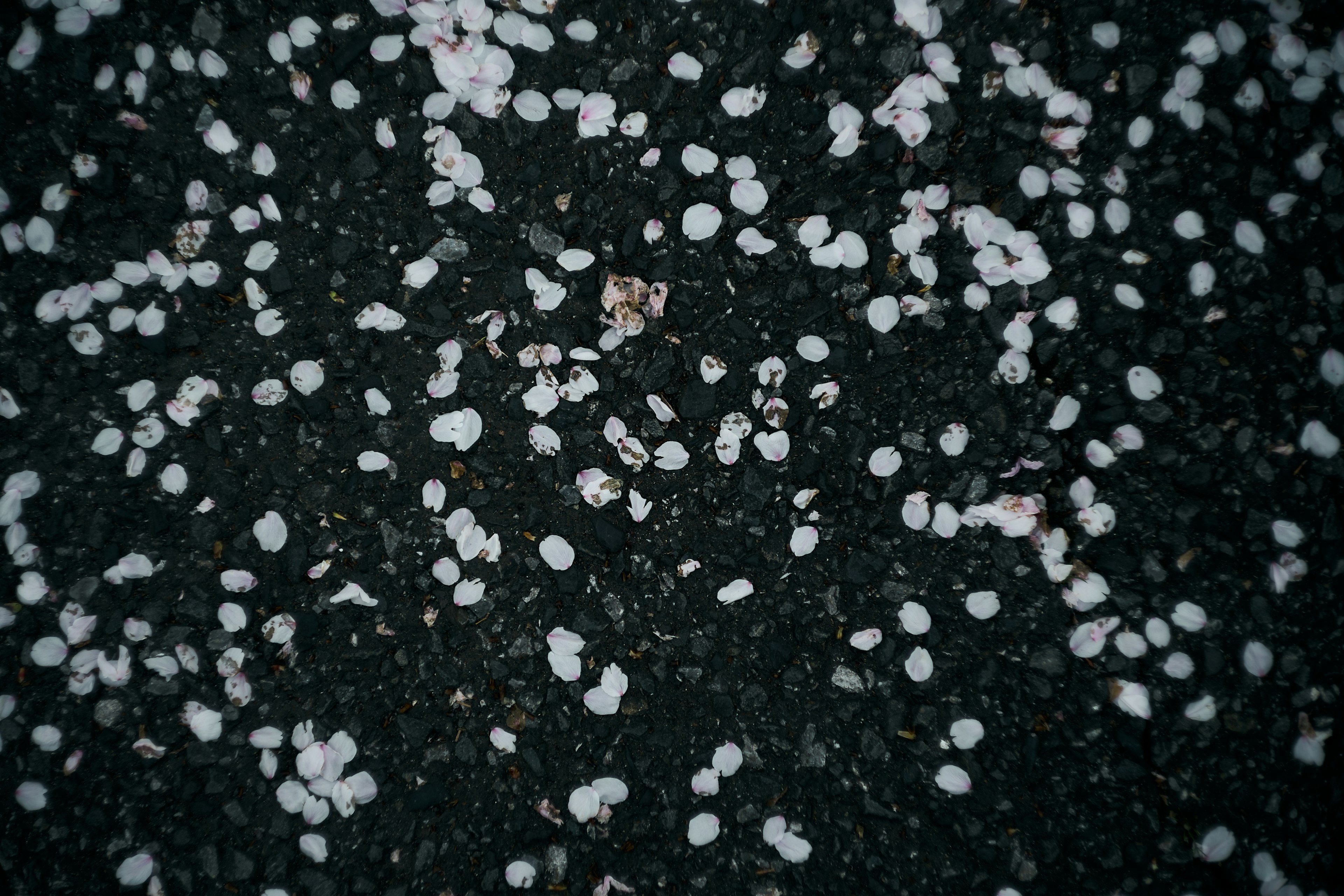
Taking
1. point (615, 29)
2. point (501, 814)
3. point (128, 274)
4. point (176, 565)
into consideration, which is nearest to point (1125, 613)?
point (501, 814)

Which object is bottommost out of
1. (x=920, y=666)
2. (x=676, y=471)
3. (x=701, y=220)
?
(x=920, y=666)

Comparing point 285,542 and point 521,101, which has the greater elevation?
point 521,101

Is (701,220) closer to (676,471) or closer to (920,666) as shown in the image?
(676,471)

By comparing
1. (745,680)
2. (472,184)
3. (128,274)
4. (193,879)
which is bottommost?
(193,879)

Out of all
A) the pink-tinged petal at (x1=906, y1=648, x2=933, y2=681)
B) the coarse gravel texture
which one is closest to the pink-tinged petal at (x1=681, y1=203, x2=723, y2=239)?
the coarse gravel texture

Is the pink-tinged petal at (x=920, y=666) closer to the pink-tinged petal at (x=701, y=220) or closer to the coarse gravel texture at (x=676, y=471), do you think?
the coarse gravel texture at (x=676, y=471)

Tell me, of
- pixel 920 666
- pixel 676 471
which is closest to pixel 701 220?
pixel 676 471

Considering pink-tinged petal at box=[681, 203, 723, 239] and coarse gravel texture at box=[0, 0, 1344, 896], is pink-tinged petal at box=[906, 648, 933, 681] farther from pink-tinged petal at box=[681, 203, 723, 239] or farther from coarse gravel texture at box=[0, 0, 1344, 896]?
pink-tinged petal at box=[681, 203, 723, 239]

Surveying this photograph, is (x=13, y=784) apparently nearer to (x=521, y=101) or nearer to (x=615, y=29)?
(x=521, y=101)
